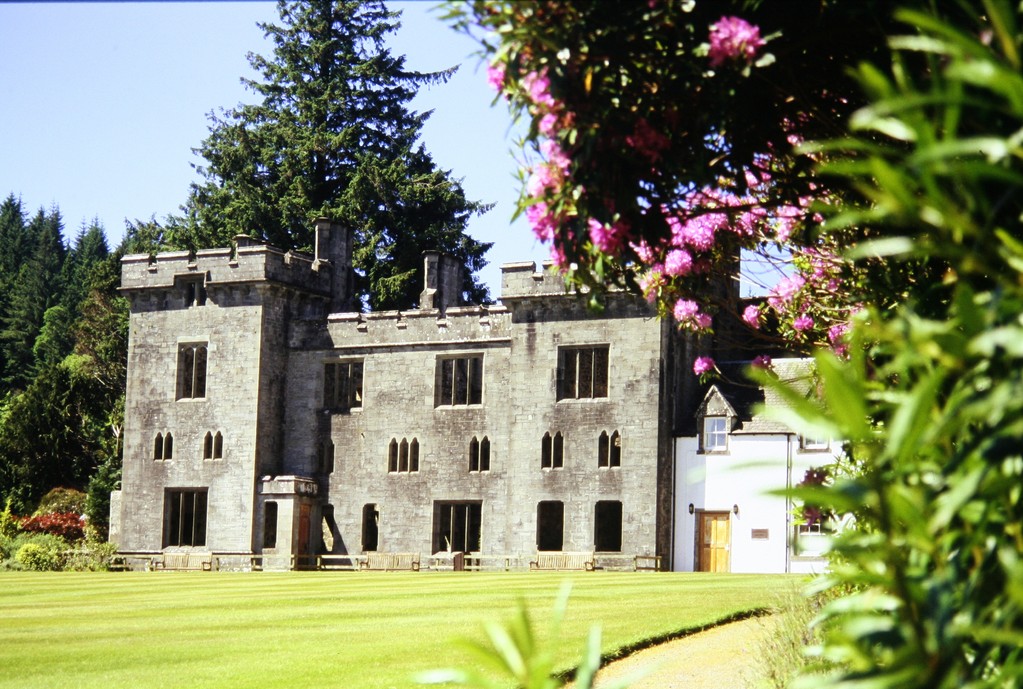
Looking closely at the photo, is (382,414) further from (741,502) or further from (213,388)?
(741,502)

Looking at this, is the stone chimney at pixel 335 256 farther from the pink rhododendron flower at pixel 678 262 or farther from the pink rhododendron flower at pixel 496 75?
the pink rhododendron flower at pixel 496 75

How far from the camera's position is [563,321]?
38562 millimetres

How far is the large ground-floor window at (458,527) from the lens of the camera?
4003 cm

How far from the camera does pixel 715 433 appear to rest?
3700 cm

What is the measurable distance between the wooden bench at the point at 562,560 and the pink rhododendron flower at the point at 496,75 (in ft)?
104

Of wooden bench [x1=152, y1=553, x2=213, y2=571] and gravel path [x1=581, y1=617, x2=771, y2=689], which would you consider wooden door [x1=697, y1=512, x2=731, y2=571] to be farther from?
gravel path [x1=581, y1=617, x2=771, y2=689]

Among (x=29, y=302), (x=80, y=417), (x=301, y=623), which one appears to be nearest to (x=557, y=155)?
(x=301, y=623)

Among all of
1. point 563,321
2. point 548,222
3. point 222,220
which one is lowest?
point 548,222

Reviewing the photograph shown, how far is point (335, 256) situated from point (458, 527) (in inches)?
412

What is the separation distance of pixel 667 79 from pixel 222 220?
52414 millimetres

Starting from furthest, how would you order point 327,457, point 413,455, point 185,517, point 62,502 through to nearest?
point 62,502 < point 185,517 < point 327,457 < point 413,455

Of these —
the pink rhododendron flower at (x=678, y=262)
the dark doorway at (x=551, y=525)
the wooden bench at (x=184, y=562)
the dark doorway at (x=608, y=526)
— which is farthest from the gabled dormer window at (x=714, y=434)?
the pink rhododendron flower at (x=678, y=262)

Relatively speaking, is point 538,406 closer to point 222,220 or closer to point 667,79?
point 222,220

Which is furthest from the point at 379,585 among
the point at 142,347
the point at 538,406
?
the point at 142,347
